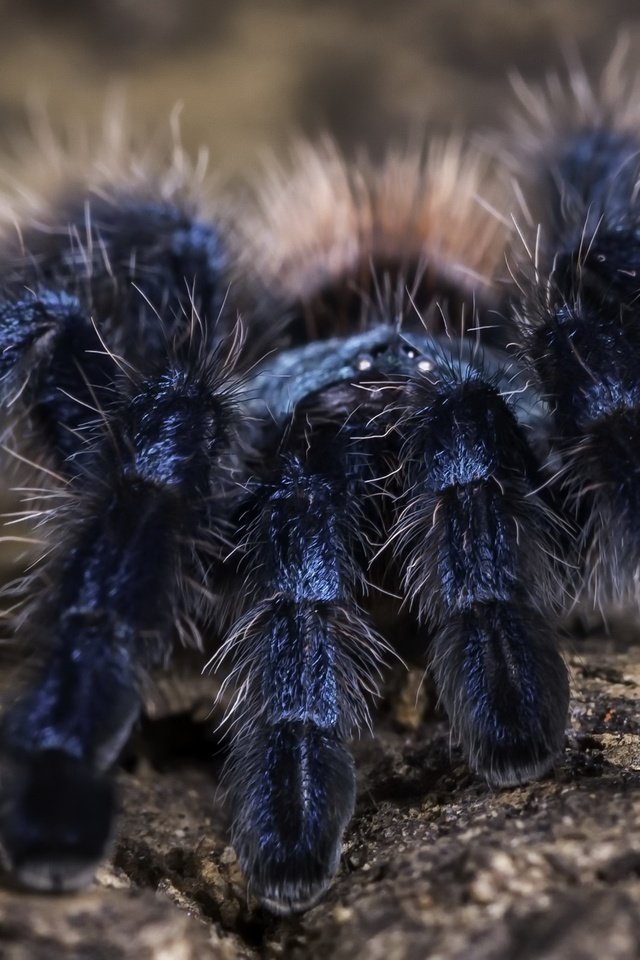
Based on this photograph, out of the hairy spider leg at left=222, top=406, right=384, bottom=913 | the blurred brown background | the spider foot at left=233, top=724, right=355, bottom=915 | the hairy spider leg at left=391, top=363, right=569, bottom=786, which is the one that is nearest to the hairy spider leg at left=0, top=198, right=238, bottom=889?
the hairy spider leg at left=222, top=406, right=384, bottom=913

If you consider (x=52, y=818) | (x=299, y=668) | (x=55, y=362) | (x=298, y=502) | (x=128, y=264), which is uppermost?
(x=128, y=264)

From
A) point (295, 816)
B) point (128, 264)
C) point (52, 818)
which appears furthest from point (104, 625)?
point (128, 264)

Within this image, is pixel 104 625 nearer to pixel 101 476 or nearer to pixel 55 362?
pixel 101 476

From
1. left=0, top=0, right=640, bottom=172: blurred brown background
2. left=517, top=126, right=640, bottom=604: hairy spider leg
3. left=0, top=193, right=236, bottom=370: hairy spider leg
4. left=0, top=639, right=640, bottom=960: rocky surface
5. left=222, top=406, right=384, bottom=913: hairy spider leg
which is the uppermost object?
left=0, top=0, right=640, bottom=172: blurred brown background

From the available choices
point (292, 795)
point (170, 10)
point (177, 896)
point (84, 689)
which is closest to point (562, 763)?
point (292, 795)

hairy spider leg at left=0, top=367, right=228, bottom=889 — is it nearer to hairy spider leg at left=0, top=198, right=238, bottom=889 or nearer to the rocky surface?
hairy spider leg at left=0, top=198, right=238, bottom=889

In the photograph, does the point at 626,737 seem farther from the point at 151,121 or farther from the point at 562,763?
the point at 151,121

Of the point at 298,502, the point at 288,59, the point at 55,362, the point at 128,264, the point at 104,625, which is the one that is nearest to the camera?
the point at 104,625
